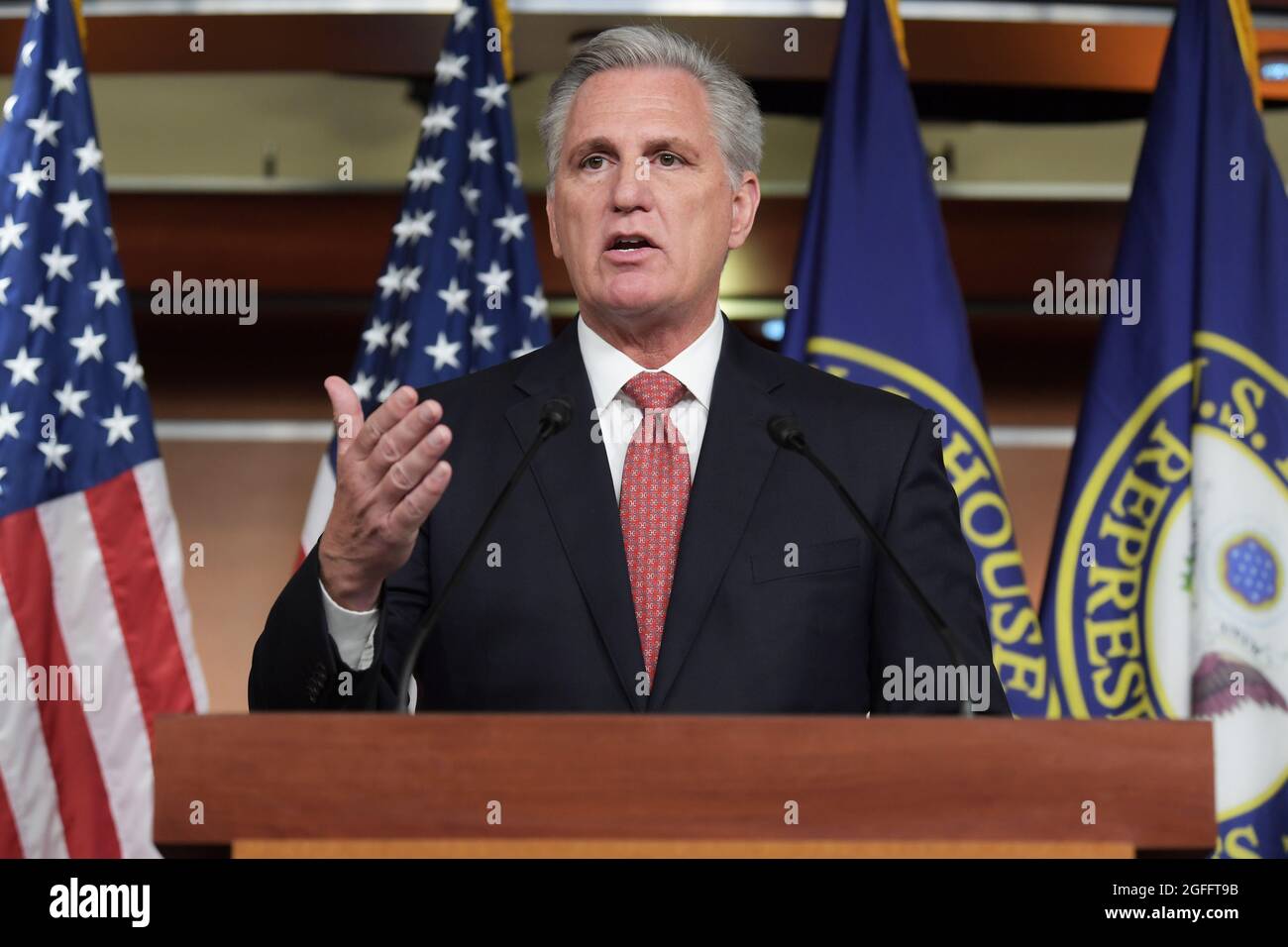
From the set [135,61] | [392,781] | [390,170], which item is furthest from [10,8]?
→ [392,781]

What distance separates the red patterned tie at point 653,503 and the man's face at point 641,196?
0.48ft

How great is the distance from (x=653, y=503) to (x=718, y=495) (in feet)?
0.31

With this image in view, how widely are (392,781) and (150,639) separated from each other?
240 cm

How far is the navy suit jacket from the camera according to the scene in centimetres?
186

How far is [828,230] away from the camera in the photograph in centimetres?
351

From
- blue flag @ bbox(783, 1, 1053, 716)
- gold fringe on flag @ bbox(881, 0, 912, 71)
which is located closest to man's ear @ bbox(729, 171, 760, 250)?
blue flag @ bbox(783, 1, 1053, 716)

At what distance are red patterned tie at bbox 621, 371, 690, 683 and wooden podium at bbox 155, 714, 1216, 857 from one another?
63cm

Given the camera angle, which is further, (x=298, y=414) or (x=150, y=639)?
(x=298, y=414)

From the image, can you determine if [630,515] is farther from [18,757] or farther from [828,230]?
[18,757]

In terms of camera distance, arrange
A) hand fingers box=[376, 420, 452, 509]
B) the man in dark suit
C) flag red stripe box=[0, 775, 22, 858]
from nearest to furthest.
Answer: hand fingers box=[376, 420, 452, 509], the man in dark suit, flag red stripe box=[0, 775, 22, 858]

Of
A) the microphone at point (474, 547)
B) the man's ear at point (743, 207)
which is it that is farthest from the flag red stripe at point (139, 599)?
the microphone at point (474, 547)

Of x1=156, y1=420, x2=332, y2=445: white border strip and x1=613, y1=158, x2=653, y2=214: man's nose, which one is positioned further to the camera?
x1=156, y1=420, x2=332, y2=445: white border strip

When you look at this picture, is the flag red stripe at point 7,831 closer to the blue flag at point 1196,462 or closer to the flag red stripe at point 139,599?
the flag red stripe at point 139,599

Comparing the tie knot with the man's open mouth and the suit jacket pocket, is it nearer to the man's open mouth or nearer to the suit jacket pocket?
the man's open mouth
